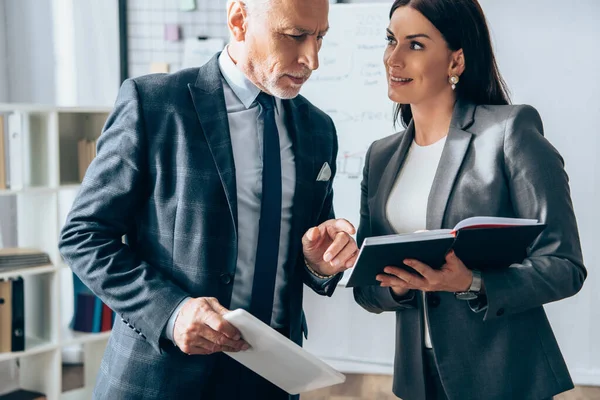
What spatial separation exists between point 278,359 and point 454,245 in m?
0.44

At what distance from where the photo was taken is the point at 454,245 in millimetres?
1443

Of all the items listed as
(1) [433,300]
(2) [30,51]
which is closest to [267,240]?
(1) [433,300]

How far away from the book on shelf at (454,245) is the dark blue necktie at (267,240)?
17 cm

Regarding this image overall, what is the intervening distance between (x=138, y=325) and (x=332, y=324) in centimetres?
293

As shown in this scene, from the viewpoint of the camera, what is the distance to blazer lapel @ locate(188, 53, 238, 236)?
141 cm

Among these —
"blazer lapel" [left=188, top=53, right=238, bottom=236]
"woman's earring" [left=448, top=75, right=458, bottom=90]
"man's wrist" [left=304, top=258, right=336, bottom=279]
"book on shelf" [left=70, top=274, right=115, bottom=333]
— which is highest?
"woman's earring" [left=448, top=75, right=458, bottom=90]

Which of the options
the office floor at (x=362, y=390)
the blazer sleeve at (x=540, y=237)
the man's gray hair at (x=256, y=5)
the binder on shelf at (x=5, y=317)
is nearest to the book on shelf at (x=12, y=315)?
the binder on shelf at (x=5, y=317)

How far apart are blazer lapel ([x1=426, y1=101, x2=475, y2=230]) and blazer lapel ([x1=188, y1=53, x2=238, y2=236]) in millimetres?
546

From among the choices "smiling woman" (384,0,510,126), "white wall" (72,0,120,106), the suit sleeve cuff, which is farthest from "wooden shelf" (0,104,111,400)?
the suit sleeve cuff

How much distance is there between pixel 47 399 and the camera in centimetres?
327

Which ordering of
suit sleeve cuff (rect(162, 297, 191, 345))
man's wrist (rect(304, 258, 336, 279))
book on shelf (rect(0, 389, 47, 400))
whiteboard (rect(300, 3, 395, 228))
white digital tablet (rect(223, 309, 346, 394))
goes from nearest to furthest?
white digital tablet (rect(223, 309, 346, 394)) → suit sleeve cuff (rect(162, 297, 191, 345)) → man's wrist (rect(304, 258, 336, 279)) → book on shelf (rect(0, 389, 47, 400)) → whiteboard (rect(300, 3, 395, 228))

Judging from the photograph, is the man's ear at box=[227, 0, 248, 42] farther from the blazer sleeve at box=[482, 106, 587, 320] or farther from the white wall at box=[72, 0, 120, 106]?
the white wall at box=[72, 0, 120, 106]

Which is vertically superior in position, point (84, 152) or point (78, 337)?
point (84, 152)

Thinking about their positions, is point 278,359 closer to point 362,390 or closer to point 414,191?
point 414,191
